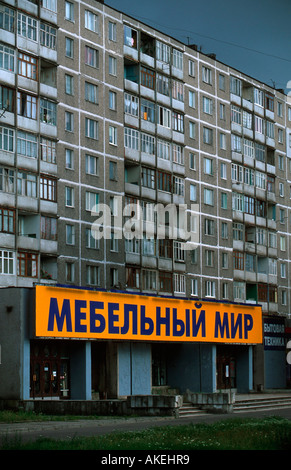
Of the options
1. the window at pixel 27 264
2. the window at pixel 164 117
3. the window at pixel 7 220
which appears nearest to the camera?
the window at pixel 7 220

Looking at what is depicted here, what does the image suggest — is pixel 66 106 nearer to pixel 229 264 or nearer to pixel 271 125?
pixel 229 264

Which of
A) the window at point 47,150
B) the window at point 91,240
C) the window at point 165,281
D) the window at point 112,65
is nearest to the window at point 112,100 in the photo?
the window at point 112,65

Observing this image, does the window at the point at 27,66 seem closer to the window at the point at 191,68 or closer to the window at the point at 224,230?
the window at the point at 191,68

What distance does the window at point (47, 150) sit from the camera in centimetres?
5681

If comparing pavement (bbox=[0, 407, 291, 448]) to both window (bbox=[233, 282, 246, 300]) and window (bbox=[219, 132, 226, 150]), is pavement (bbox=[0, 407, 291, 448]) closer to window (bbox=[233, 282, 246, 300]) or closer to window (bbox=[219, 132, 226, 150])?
window (bbox=[233, 282, 246, 300])

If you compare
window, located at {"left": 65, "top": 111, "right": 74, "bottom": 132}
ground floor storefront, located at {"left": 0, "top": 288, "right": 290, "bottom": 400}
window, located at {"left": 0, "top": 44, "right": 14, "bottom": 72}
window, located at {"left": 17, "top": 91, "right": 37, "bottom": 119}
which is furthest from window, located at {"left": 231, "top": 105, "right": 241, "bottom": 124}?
window, located at {"left": 0, "top": 44, "right": 14, "bottom": 72}

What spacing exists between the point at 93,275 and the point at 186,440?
34.8 metres

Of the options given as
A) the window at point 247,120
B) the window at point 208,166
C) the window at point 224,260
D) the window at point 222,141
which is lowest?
the window at point 224,260

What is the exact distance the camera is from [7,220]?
53.5 m

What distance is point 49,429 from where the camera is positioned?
3612 cm

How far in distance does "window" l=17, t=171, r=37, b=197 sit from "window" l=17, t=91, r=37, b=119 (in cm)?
358

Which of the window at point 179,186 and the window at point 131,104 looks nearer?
the window at point 131,104

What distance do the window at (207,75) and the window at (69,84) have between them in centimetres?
1737

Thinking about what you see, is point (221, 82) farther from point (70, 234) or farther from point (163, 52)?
point (70, 234)
